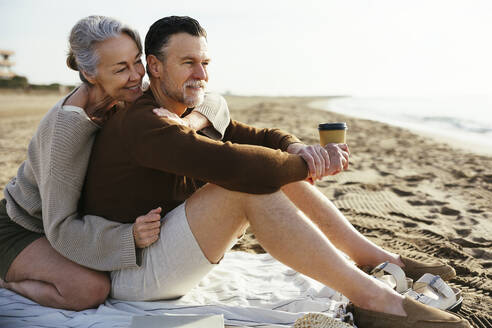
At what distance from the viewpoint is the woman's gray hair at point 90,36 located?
221 centimetres

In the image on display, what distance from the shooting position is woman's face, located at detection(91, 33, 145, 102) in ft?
7.34

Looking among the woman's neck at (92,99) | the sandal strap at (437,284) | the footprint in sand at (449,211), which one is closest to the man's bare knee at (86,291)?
the woman's neck at (92,99)

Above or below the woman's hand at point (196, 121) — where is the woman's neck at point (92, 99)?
above

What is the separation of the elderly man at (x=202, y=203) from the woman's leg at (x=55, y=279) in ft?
0.36

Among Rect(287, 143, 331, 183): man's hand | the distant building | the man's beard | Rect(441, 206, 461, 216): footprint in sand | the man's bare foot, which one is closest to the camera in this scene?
the man's bare foot

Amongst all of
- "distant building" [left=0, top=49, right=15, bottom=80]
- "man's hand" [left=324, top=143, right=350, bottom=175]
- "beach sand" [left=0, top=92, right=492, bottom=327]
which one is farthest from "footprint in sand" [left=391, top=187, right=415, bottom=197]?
"distant building" [left=0, top=49, right=15, bottom=80]

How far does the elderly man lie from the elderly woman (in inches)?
3.3

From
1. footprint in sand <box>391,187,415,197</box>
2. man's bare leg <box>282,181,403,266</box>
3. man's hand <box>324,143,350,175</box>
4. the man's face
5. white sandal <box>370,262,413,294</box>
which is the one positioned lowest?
footprint in sand <box>391,187,415,197</box>

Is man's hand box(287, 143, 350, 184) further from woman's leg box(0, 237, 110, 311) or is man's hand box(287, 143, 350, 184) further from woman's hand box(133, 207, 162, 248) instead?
woman's leg box(0, 237, 110, 311)

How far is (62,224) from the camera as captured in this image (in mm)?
2102

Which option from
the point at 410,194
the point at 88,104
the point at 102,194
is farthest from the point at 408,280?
the point at 410,194

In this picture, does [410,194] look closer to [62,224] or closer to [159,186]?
Answer: [159,186]

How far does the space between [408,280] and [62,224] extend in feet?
6.26

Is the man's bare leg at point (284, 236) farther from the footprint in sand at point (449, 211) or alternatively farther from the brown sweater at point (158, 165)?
the footprint in sand at point (449, 211)
